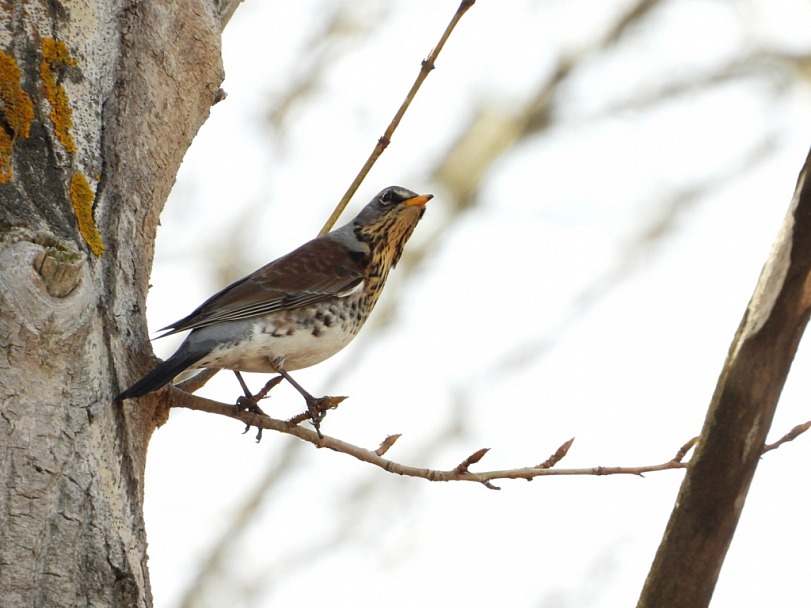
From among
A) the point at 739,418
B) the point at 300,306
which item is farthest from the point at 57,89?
the point at 739,418

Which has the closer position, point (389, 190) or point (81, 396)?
point (81, 396)

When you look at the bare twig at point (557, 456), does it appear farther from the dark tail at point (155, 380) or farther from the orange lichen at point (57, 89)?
the orange lichen at point (57, 89)

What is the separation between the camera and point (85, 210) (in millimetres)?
2682

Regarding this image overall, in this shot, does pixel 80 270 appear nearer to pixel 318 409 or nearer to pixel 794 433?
pixel 318 409

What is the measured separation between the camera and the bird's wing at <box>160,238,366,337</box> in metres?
3.89

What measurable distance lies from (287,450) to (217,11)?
7.45 metres

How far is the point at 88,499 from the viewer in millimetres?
2357

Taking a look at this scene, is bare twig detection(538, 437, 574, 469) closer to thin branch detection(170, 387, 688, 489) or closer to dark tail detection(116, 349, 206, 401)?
thin branch detection(170, 387, 688, 489)

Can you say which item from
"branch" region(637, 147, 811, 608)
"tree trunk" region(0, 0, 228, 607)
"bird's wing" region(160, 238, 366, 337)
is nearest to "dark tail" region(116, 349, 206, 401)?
"tree trunk" region(0, 0, 228, 607)

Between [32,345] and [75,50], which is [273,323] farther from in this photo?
[32,345]

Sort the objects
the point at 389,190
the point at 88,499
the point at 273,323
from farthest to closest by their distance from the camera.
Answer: the point at 389,190
the point at 273,323
the point at 88,499

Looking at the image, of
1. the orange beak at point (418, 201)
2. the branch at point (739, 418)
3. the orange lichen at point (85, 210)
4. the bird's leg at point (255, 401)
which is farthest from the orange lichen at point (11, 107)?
the orange beak at point (418, 201)

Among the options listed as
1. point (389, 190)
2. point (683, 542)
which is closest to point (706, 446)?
point (683, 542)

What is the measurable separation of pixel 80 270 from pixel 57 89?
2.14ft
